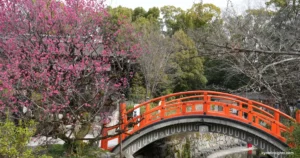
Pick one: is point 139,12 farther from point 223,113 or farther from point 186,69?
point 223,113

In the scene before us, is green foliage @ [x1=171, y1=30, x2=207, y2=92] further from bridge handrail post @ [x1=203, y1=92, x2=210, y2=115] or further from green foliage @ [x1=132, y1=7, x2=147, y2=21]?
bridge handrail post @ [x1=203, y1=92, x2=210, y2=115]

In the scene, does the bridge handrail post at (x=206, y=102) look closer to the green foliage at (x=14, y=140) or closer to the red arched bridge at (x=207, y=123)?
the red arched bridge at (x=207, y=123)

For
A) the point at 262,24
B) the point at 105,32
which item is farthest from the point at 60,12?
the point at 262,24

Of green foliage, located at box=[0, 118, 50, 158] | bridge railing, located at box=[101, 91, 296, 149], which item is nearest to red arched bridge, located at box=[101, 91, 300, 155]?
bridge railing, located at box=[101, 91, 296, 149]

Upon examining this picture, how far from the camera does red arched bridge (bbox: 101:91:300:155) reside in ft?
27.6

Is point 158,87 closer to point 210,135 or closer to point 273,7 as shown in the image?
point 210,135

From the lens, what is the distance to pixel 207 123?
9344mm

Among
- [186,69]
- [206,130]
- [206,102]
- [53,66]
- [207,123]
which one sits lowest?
[206,130]

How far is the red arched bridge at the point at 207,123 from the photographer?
8.41 m

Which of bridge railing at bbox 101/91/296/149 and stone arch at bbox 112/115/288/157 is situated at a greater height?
bridge railing at bbox 101/91/296/149

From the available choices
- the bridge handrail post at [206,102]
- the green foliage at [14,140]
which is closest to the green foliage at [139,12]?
the bridge handrail post at [206,102]

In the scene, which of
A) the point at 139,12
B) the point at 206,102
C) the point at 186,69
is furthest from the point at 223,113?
the point at 139,12

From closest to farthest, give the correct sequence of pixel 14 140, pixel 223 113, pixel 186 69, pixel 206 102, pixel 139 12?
pixel 14 140, pixel 223 113, pixel 206 102, pixel 186 69, pixel 139 12

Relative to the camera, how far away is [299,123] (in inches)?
292
